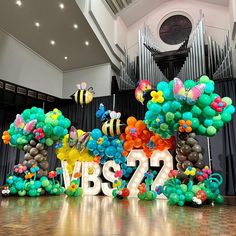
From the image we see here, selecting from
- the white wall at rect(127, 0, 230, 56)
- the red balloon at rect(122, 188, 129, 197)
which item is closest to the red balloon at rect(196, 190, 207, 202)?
the red balloon at rect(122, 188, 129, 197)

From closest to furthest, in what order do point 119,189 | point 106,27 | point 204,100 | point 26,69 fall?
point 204,100, point 119,189, point 26,69, point 106,27

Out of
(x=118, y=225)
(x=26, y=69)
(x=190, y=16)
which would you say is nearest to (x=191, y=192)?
(x=118, y=225)

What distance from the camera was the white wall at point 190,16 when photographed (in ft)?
27.6

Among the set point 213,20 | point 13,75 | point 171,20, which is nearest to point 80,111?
point 13,75

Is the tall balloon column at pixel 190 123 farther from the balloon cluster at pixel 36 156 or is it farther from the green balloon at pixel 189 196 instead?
the balloon cluster at pixel 36 156

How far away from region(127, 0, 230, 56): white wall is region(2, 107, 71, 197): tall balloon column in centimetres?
477

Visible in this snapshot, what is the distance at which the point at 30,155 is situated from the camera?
605cm

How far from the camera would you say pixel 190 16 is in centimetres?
905

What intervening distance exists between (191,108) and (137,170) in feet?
6.22

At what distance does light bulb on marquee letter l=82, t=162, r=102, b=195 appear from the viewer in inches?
235

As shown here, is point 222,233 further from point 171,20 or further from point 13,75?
point 171,20

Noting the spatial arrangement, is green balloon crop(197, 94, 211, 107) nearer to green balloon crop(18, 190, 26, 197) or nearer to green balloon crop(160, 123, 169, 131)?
green balloon crop(160, 123, 169, 131)

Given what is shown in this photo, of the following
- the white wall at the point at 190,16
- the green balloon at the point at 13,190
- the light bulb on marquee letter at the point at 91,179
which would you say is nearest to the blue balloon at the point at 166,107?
the light bulb on marquee letter at the point at 91,179

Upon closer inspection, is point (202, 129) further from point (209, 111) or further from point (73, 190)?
point (73, 190)
